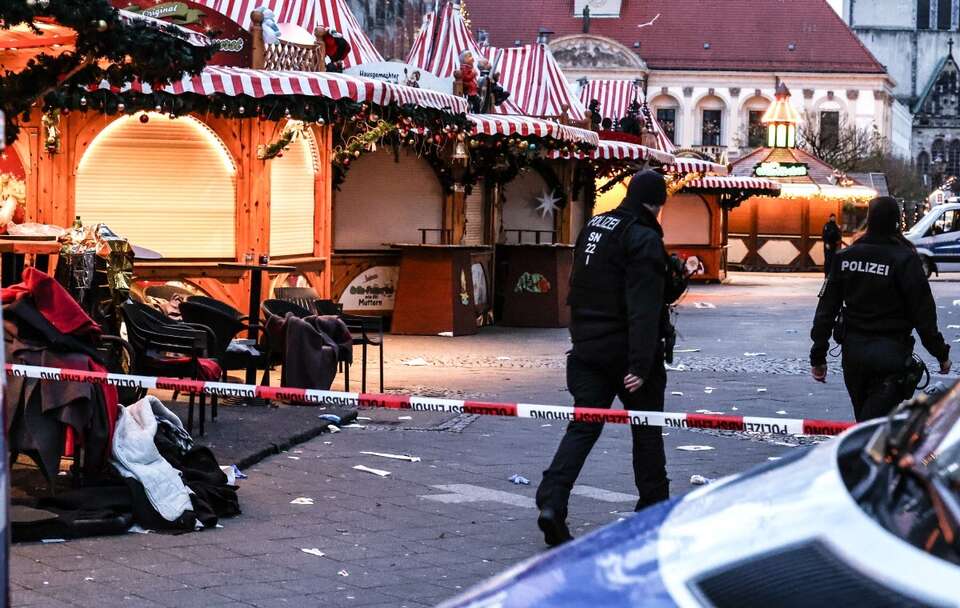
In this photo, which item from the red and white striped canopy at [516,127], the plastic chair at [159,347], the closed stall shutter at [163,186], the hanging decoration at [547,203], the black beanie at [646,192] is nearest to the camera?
the black beanie at [646,192]

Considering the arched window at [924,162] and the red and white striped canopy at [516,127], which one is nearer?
the red and white striped canopy at [516,127]

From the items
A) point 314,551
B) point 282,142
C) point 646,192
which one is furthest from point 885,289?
point 282,142

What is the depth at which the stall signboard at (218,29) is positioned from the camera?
14.5 meters

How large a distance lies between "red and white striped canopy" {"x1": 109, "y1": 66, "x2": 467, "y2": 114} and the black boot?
22.7 feet

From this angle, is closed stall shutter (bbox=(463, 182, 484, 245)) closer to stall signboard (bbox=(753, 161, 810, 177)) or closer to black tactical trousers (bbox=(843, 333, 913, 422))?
black tactical trousers (bbox=(843, 333, 913, 422))

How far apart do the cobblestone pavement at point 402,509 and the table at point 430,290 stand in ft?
14.5

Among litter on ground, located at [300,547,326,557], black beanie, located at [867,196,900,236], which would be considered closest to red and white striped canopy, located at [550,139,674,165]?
black beanie, located at [867,196,900,236]

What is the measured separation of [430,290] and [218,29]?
5943 millimetres

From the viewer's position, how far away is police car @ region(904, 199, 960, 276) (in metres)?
43.7

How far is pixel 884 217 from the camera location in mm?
8180

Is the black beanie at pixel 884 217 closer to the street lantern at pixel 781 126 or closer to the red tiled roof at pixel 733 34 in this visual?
the street lantern at pixel 781 126

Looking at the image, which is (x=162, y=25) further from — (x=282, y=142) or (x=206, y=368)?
(x=282, y=142)

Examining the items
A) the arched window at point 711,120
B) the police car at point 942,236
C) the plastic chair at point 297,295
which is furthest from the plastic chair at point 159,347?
the arched window at point 711,120

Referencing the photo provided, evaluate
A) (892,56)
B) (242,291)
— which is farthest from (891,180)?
(242,291)
